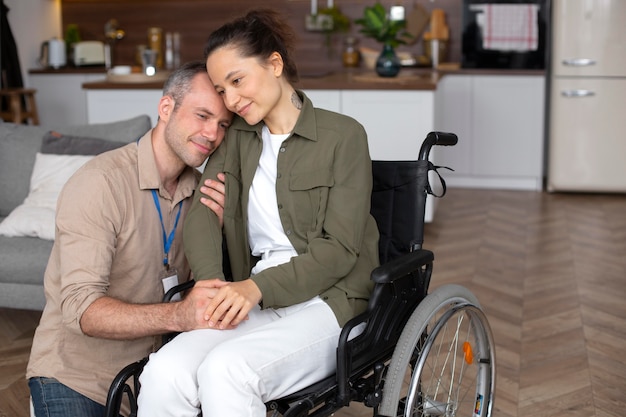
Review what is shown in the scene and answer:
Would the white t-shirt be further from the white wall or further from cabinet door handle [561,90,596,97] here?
the white wall

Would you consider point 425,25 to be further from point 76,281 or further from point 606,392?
point 76,281

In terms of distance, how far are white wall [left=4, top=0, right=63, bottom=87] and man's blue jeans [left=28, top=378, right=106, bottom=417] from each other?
561 centimetres

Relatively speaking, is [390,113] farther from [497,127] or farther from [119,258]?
[119,258]

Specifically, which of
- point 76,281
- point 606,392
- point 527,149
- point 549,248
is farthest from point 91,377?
point 527,149

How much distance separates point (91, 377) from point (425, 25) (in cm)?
544

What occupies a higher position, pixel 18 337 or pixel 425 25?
pixel 425 25

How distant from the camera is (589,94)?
19.9 feet

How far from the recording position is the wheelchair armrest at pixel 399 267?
192 cm

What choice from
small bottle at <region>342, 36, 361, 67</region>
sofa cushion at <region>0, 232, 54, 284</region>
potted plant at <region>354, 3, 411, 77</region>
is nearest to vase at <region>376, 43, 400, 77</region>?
potted plant at <region>354, 3, 411, 77</region>

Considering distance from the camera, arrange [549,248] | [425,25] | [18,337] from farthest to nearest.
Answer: [425,25]
[549,248]
[18,337]

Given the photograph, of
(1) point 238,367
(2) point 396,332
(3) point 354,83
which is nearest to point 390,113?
(3) point 354,83

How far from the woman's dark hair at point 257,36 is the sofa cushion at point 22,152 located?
176 centimetres

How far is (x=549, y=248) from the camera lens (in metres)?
4.85

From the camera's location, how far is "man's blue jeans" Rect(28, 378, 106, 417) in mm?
2096
